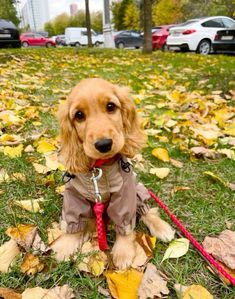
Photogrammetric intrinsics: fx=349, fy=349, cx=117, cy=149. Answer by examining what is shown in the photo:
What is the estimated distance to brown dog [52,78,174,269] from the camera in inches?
78.9

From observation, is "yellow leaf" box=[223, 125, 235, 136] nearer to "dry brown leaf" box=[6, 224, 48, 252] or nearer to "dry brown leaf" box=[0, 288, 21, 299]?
"dry brown leaf" box=[6, 224, 48, 252]

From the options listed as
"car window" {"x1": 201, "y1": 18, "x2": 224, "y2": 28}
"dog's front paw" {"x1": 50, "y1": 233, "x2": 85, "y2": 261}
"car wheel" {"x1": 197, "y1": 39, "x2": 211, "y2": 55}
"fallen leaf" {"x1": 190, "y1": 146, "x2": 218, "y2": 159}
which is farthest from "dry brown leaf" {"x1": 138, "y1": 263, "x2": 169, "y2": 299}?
"car window" {"x1": 201, "y1": 18, "x2": 224, "y2": 28}

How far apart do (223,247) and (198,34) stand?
15.1 m

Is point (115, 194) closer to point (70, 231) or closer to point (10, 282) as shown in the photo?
point (70, 231)

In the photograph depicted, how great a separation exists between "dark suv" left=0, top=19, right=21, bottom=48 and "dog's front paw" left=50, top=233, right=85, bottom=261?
14766 millimetres

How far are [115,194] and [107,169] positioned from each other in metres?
0.16

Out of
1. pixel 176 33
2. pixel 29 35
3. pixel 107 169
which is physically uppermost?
pixel 107 169

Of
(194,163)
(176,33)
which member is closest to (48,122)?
(194,163)

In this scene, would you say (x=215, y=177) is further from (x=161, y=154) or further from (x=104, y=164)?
(x=104, y=164)

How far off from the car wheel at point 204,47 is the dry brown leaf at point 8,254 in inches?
619

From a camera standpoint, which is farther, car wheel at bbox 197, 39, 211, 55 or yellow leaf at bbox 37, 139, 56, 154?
car wheel at bbox 197, 39, 211, 55

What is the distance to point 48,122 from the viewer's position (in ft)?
14.6

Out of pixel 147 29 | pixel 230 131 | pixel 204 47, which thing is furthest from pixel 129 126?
pixel 204 47

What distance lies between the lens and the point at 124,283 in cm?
193
